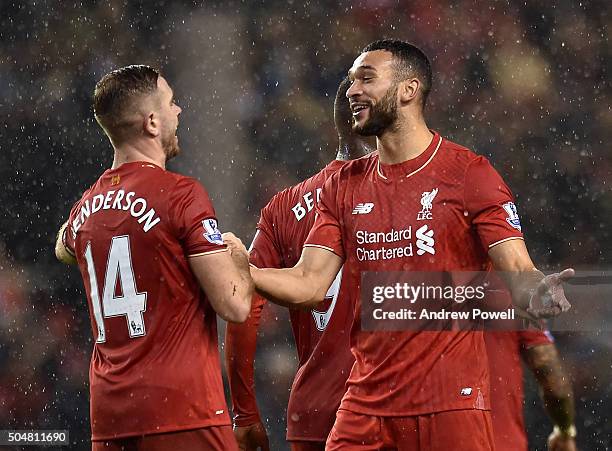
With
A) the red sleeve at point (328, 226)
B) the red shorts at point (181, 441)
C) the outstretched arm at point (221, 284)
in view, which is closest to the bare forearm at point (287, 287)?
the red sleeve at point (328, 226)

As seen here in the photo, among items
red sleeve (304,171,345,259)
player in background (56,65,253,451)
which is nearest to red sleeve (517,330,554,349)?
red sleeve (304,171,345,259)

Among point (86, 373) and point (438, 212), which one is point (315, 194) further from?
point (86, 373)

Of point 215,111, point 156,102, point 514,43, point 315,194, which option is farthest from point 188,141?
point 156,102

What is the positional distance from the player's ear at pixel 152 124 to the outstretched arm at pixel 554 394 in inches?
64.2

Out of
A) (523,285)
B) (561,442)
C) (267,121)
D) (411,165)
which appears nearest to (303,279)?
(411,165)

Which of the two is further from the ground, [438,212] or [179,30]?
[179,30]

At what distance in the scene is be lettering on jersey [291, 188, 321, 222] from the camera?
152 inches

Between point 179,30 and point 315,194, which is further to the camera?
point 179,30

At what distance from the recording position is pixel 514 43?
7.09 m

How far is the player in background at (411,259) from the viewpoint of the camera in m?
3.11

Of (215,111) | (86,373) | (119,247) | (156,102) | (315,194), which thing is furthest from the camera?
(215,111)

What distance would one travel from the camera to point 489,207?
10.3 feet

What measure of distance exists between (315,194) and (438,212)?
75 centimetres

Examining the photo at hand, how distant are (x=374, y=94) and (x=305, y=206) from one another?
1.88 feet
